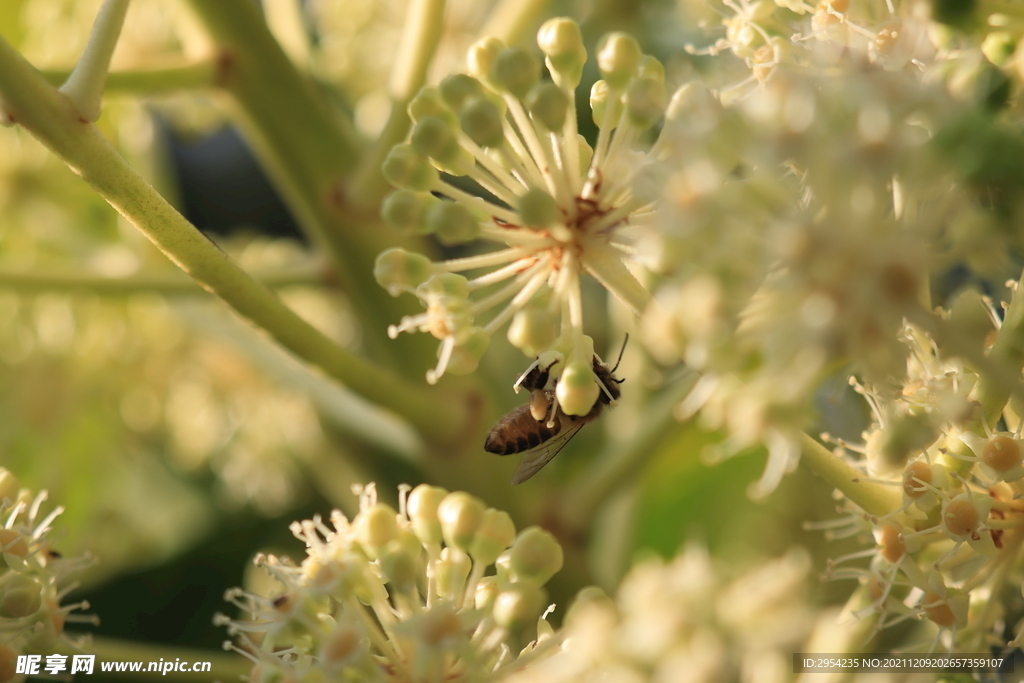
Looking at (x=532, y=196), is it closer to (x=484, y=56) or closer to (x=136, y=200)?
(x=484, y=56)

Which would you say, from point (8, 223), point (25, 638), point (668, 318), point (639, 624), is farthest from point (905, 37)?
point (8, 223)

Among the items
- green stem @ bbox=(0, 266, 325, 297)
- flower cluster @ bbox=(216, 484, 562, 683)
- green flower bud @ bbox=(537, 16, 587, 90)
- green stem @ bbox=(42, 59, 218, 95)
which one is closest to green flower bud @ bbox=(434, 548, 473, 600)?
flower cluster @ bbox=(216, 484, 562, 683)

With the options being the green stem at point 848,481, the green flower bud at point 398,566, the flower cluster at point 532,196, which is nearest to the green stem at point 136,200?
the flower cluster at point 532,196

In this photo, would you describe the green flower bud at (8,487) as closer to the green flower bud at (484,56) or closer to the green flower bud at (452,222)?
the green flower bud at (452,222)

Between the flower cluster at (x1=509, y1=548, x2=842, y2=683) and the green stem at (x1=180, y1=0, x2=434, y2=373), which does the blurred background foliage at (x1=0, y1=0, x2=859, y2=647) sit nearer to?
the green stem at (x1=180, y1=0, x2=434, y2=373)

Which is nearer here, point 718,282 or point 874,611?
point 718,282

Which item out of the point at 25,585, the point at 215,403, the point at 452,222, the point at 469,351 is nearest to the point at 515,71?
the point at 452,222

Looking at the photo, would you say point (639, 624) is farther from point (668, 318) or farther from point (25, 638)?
point (25, 638)
